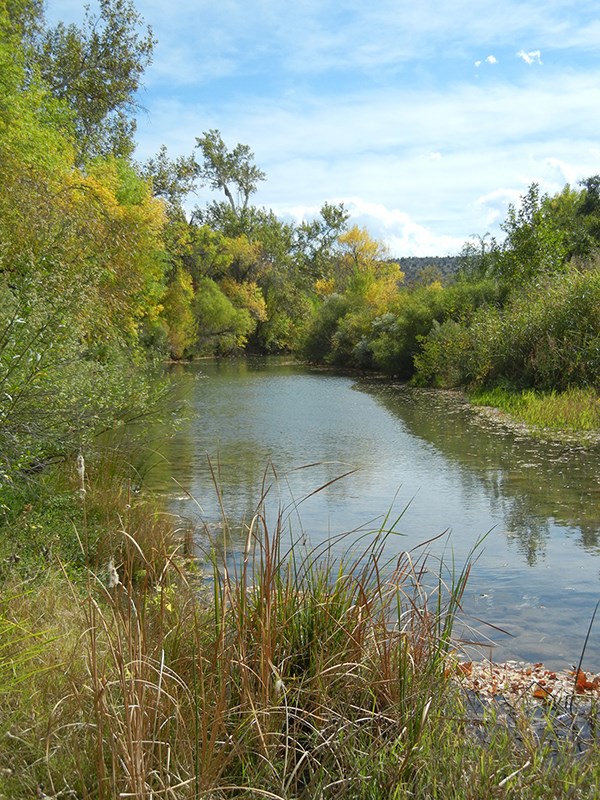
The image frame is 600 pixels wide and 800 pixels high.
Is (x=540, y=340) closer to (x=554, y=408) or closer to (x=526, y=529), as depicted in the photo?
(x=554, y=408)

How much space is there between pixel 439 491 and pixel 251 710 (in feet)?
28.0

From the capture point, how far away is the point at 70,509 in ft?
21.3

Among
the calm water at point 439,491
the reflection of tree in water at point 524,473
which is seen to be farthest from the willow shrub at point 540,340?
the reflection of tree in water at point 524,473

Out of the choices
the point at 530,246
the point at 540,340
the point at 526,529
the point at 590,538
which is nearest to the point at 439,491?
the point at 526,529

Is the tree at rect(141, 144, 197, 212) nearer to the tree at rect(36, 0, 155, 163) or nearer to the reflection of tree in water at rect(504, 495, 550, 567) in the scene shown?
the tree at rect(36, 0, 155, 163)

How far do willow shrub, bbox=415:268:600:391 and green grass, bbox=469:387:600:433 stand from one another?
1.79 ft

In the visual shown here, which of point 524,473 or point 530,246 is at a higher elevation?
point 530,246

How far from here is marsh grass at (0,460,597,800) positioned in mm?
2527

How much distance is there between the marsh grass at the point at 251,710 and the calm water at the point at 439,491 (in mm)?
568

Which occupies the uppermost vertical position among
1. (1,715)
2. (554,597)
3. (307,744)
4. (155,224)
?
(155,224)

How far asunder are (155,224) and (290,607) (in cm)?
2069

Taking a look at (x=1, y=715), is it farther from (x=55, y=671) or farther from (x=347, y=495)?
(x=347, y=495)

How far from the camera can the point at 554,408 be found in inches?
654

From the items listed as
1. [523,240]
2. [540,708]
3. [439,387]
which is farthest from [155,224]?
[540,708]
